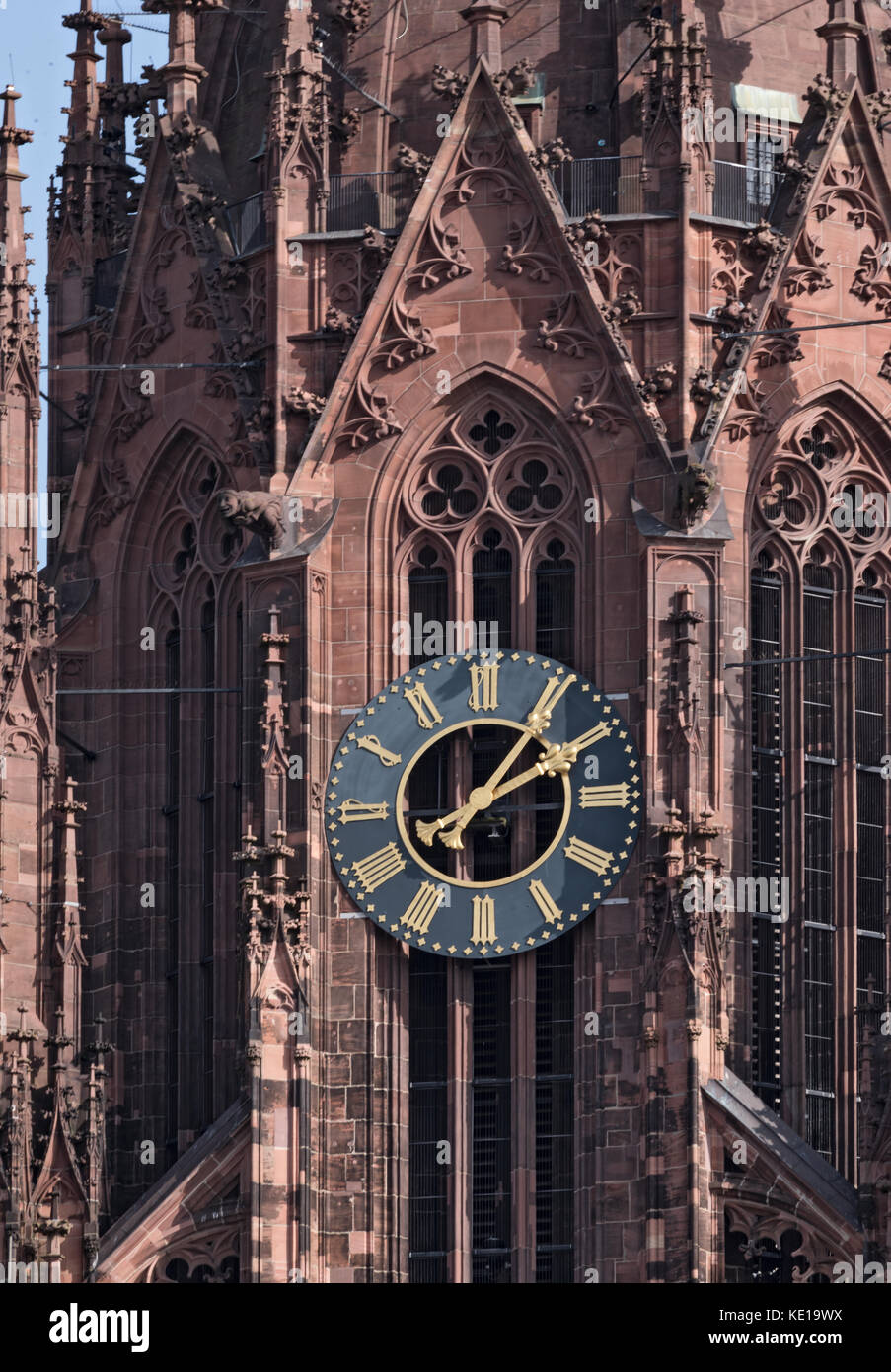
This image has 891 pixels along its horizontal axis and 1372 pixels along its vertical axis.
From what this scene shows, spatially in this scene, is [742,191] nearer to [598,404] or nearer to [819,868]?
[598,404]

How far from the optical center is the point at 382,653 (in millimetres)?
92812

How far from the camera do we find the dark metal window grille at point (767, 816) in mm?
92000

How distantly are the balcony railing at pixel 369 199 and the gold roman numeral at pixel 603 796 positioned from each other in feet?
22.2

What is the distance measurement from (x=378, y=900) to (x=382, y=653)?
278cm

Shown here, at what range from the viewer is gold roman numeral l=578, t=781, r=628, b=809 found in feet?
300

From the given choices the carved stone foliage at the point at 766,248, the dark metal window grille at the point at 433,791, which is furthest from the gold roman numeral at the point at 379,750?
the carved stone foliage at the point at 766,248

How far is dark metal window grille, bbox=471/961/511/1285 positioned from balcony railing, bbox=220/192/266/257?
8.61m

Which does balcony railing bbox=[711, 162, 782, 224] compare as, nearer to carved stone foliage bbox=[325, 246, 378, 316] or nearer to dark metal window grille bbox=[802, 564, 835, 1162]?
carved stone foliage bbox=[325, 246, 378, 316]

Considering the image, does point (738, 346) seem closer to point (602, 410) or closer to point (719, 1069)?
point (602, 410)

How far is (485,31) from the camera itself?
94.2 metres

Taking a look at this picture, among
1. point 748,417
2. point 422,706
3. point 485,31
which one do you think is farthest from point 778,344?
point 422,706

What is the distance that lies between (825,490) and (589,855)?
5.30 metres

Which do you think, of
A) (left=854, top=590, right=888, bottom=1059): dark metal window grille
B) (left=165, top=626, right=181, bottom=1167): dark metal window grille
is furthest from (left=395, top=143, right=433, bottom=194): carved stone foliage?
(left=854, top=590, right=888, bottom=1059): dark metal window grille

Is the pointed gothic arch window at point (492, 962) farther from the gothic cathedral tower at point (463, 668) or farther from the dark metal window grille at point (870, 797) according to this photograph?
the dark metal window grille at point (870, 797)
